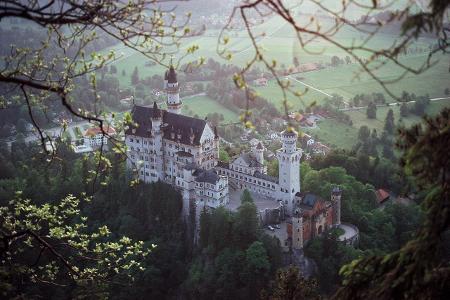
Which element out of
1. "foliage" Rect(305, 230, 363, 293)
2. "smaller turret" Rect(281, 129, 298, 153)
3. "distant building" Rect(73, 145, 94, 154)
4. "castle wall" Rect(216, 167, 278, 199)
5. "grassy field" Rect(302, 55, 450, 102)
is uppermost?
"smaller turret" Rect(281, 129, 298, 153)

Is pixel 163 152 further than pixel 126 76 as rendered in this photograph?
No

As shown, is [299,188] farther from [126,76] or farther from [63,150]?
[126,76]

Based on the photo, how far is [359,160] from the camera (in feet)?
131

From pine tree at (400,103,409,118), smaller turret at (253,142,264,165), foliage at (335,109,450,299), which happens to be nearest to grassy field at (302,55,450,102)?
pine tree at (400,103,409,118)

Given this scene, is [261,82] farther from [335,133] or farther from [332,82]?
[335,133]

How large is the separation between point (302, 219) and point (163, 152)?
8.30 metres

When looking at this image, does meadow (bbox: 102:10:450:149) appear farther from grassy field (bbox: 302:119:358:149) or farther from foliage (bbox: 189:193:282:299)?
foliage (bbox: 189:193:282:299)

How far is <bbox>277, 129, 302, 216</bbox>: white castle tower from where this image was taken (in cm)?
3188

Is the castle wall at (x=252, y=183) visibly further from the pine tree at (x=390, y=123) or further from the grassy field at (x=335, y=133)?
the pine tree at (x=390, y=123)

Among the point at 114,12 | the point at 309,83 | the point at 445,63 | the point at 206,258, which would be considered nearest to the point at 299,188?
the point at 206,258

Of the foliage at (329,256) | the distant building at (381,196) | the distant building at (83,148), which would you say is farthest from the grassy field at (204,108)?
the foliage at (329,256)

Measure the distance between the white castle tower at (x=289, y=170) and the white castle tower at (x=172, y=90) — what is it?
20.8ft

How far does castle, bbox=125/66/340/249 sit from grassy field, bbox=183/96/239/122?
70.6 ft

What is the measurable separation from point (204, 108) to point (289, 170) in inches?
1110
